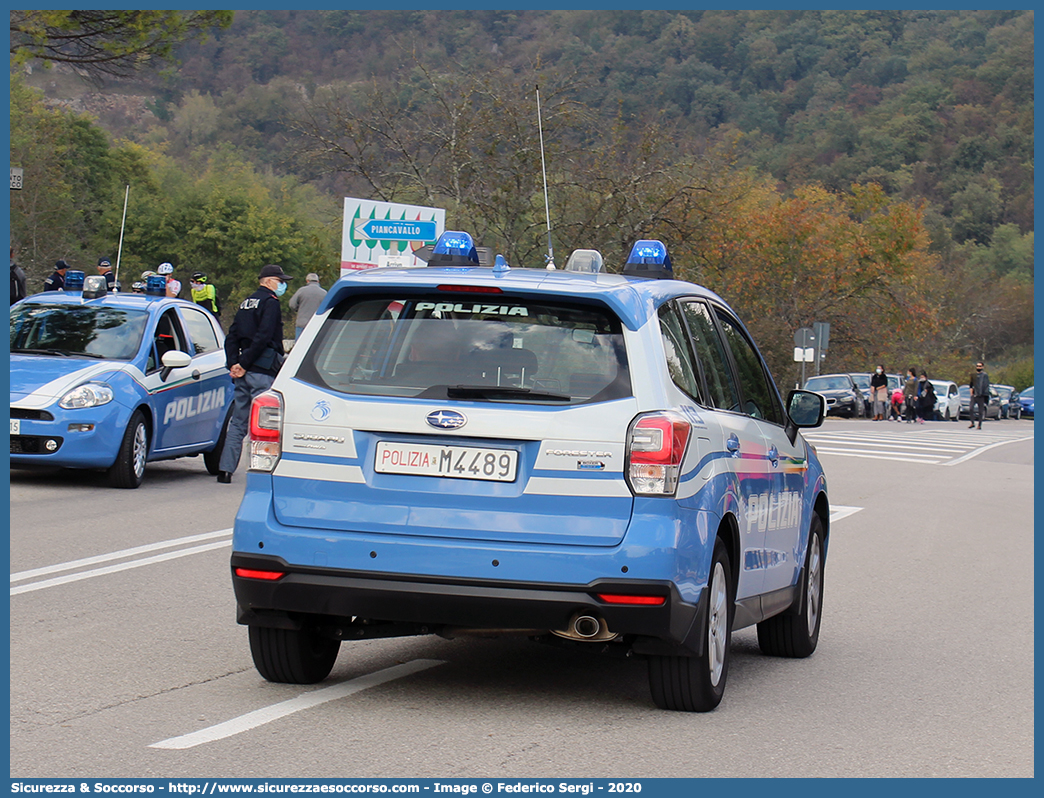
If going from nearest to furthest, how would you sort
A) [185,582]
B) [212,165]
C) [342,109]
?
[185,582], [342,109], [212,165]

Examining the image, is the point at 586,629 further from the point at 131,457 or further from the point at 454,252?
the point at 131,457

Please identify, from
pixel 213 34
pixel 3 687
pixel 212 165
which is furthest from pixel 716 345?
pixel 212 165

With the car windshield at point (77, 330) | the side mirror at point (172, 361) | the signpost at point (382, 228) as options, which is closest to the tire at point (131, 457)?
the side mirror at point (172, 361)

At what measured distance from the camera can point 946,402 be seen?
5759 centimetres

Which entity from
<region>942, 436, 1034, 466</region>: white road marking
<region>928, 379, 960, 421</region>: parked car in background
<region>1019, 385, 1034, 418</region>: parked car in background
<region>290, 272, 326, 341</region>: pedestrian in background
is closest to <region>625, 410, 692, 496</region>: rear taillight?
<region>290, 272, 326, 341</region>: pedestrian in background

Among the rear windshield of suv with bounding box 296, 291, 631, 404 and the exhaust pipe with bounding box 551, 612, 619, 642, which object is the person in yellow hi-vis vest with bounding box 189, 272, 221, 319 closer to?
the rear windshield of suv with bounding box 296, 291, 631, 404

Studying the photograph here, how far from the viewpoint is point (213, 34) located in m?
22.9

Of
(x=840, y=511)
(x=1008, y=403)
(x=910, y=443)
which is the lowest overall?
(x=1008, y=403)

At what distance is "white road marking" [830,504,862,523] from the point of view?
50.9ft

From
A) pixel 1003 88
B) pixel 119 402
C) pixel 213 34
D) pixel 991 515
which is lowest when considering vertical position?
pixel 991 515

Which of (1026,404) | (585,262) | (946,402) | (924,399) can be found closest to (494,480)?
(585,262)

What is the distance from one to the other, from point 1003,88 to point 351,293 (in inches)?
6216

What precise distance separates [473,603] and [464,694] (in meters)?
0.82

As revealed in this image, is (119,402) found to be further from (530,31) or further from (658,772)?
(530,31)
